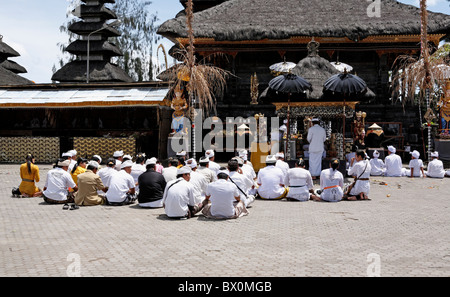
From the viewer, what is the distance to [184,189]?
948cm

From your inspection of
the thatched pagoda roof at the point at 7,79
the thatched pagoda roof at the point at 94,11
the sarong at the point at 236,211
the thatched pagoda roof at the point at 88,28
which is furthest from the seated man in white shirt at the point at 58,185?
the thatched pagoda roof at the point at 94,11

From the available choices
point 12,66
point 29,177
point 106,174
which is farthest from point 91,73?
point 106,174

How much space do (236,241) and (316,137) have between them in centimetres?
901

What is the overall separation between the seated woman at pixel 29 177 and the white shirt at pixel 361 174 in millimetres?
8787

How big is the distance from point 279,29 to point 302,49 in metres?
1.87

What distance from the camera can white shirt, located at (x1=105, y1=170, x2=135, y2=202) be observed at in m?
11.3

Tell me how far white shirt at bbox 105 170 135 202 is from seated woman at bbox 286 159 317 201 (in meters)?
4.22

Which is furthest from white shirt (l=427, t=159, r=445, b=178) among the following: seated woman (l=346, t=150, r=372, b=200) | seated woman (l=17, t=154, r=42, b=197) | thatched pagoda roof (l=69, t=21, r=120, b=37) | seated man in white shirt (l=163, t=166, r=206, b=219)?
thatched pagoda roof (l=69, t=21, r=120, b=37)

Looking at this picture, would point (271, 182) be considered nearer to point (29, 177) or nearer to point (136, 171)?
point (136, 171)

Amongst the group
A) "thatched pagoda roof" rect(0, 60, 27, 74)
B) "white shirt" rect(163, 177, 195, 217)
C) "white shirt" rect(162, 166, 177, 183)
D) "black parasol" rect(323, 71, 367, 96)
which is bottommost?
"white shirt" rect(163, 177, 195, 217)

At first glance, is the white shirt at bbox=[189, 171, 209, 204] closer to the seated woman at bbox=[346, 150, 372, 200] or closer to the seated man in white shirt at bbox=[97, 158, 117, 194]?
the seated man in white shirt at bbox=[97, 158, 117, 194]

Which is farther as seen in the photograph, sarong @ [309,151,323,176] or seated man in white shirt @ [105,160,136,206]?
sarong @ [309,151,323,176]

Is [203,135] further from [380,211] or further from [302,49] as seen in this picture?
[380,211]

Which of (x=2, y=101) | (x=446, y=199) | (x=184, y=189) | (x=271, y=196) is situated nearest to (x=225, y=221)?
(x=184, y=189)
